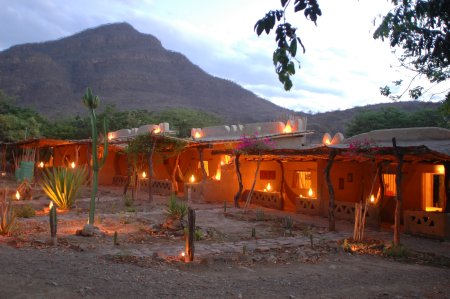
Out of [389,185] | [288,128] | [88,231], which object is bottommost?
[88,231]

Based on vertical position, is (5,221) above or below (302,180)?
below

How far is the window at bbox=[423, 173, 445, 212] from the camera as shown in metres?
12.9

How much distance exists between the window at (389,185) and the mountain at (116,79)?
40.7 meters

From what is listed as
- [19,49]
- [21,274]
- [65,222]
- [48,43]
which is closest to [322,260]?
[21,274]

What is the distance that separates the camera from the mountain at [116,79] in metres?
63.2

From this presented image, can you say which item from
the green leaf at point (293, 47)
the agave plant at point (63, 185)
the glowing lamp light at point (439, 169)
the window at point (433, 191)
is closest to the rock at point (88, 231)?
the agave plant at point (63, 185)

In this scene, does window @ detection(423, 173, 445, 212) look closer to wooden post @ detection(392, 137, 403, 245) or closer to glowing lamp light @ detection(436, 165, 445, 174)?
glowing lamp light @ detection(436, 165, 445, 174)

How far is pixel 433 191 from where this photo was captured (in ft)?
42.9

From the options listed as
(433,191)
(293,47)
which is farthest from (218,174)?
(293,47)

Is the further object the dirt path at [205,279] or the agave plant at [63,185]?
the agave plant at [63,185]

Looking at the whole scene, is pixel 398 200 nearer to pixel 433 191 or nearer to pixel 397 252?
pixel 397 252

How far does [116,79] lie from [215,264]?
67.8 metres

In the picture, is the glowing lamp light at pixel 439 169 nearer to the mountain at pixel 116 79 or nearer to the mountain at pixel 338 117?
the mountain at pixel 338 117

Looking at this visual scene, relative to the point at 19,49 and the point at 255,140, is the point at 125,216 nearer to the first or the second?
the point at 255,140
